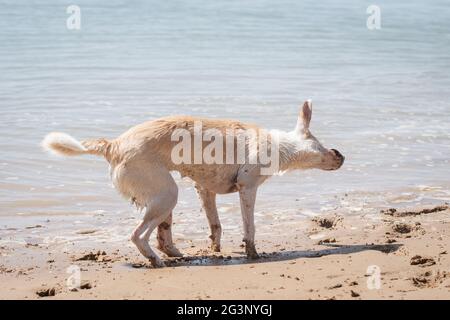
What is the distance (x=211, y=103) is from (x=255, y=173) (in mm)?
8246

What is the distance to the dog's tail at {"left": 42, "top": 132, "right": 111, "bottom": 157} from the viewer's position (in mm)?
7801

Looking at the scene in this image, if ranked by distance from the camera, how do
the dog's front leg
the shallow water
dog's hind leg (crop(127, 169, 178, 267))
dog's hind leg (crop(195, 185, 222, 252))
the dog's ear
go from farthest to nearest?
the shallow water, the dog's ear, dog's hind leg (crop(195, 185, 222, 252)), the dog's front leg, dog's hind leg (crop(127, 169, 178, 267))

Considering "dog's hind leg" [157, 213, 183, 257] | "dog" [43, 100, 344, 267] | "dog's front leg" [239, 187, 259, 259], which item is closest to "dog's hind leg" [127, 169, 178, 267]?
"dog" [43, 100, 344, 267]

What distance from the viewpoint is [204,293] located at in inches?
263

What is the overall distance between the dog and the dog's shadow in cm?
12

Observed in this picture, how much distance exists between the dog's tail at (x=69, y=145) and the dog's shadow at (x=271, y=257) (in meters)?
1.11

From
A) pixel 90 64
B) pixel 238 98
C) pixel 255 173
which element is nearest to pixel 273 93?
pixel 238 98

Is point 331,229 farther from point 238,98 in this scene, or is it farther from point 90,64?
point 90,64

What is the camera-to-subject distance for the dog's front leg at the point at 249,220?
26.5ft

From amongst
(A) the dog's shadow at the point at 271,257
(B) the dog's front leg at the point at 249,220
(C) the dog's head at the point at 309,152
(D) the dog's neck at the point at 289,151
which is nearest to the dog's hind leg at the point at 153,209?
(A) the dog's shadow at the point at 271,257

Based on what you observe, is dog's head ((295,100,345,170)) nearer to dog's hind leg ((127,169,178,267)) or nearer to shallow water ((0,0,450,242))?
shallow water ((0,0,450,242))

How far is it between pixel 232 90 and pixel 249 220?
9.93 metres

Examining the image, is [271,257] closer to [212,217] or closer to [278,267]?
[278,267]

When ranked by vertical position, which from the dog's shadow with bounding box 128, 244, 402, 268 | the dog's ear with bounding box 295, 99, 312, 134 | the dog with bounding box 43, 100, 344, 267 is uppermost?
the dog's ear with bounding box 295, 99, 312, 134
